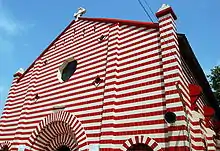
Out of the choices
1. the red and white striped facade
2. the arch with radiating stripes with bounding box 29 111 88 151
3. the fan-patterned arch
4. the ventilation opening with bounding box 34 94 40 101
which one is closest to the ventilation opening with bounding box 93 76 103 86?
the red and white striped facade

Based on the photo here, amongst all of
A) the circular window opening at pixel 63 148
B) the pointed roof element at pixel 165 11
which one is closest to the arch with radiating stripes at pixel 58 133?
the circular window opening at pixel 63 148

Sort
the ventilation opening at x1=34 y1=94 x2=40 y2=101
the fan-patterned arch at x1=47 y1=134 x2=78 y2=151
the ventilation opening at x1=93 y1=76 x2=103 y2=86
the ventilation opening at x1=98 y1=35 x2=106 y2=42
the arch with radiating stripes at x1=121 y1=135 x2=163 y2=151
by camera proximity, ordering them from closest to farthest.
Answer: the arch with radiating stripes at x1=121 y1=135 x2=163 y2=151, the ventilation opening at x1=93 y1=76 x2=103 y2=86, the fan-patterned arch at x1=47 y1=134 x2=78 y2=151, the ventilation opening at x1=98 y1=35 x2=106 y2=42, the ventilation opening at x1=34 y1=94 x2=40 y2=101

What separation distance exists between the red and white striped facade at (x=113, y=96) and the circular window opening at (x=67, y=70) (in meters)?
0.26

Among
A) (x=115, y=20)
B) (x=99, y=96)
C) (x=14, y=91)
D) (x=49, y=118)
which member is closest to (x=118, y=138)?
(x=99, y=96)

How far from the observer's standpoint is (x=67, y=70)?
1339 cm

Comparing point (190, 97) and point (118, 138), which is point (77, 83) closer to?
point (118, 138)

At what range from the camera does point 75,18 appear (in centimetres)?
1484

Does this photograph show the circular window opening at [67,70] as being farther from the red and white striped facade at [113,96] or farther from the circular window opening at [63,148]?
the circular window opening at [63,148]

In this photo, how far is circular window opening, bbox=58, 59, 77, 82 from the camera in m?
12.9

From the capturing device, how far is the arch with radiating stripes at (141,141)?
7609 millimetres

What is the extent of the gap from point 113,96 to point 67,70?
489 centimetres

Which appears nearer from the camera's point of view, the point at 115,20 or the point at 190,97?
the point at 190,97

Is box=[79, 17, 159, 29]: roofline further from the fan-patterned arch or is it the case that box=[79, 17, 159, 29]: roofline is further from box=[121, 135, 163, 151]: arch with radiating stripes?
the fan-patterned arch

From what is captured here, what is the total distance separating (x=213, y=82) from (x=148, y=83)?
14920mm
